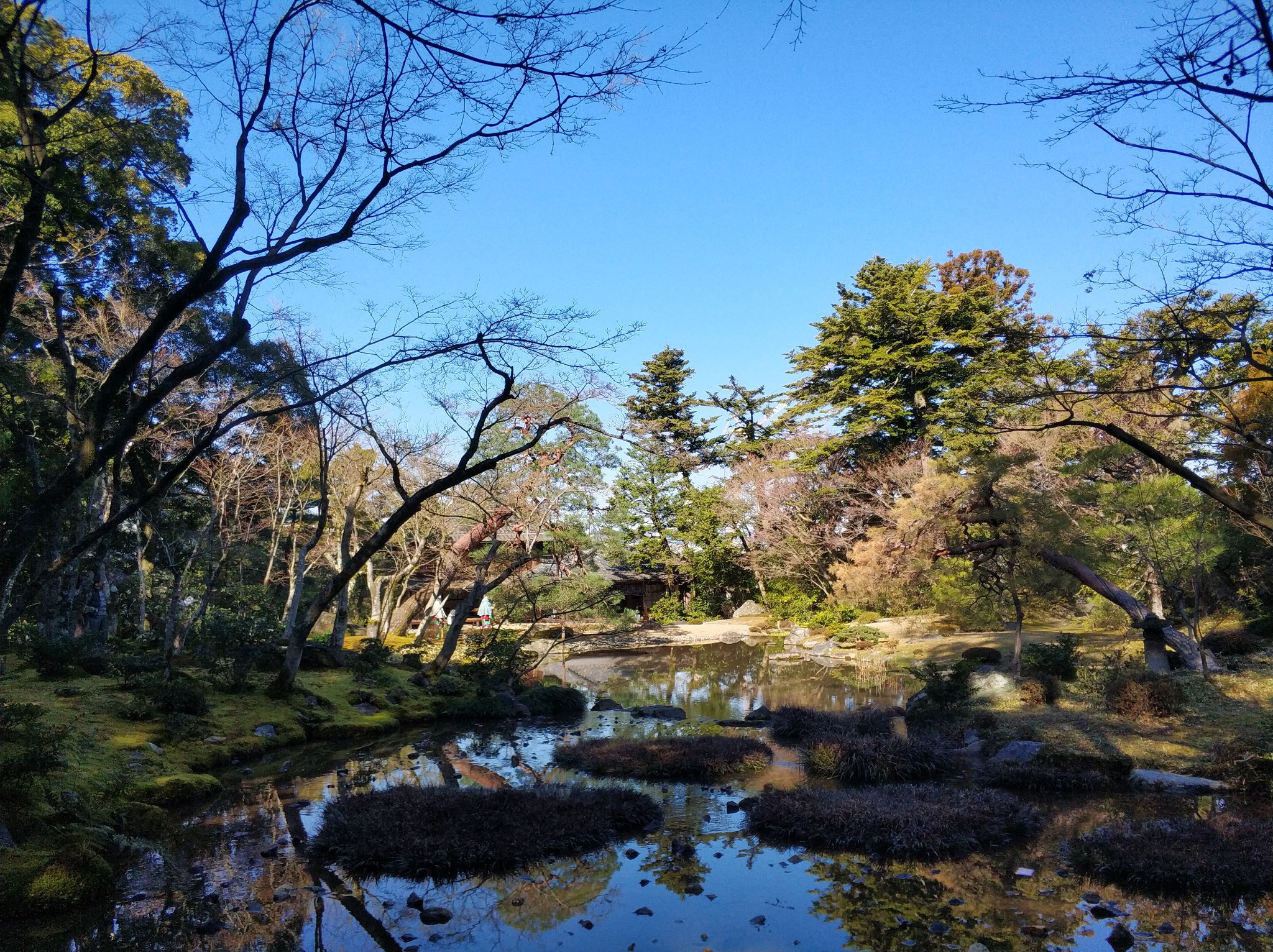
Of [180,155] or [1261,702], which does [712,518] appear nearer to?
[1261,702]

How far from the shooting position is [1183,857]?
510cm

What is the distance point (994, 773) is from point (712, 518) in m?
21.9

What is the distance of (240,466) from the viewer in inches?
581

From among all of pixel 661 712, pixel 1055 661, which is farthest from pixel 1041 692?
pixel 661 712

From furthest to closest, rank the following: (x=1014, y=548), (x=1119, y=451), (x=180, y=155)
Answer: (x=1119, y=451) < (x=1014, y=548) < (x=180, y=155)

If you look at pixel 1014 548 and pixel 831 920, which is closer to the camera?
pixel 831 920

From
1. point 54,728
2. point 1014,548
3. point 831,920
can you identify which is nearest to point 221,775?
point 54,728

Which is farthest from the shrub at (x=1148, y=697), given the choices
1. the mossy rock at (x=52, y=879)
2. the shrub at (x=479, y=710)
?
the mossy rock at (x=52, y=879)

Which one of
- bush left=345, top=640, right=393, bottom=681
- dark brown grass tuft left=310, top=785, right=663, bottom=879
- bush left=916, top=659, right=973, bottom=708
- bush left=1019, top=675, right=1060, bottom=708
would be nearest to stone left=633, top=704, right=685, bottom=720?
bush left=916, top=659, right=973, bottom=708

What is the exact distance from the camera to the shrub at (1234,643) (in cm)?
1352

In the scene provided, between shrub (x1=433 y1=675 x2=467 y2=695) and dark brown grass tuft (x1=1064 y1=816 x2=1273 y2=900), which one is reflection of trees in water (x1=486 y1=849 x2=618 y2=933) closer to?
dark brown grass tuft (x1=1064 y1=816 x2=1273 y2=900)

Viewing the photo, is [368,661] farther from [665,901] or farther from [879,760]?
[665,901]

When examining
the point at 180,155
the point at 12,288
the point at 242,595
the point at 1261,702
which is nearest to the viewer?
the point at 12,288

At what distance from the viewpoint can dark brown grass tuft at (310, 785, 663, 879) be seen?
5504 mm
